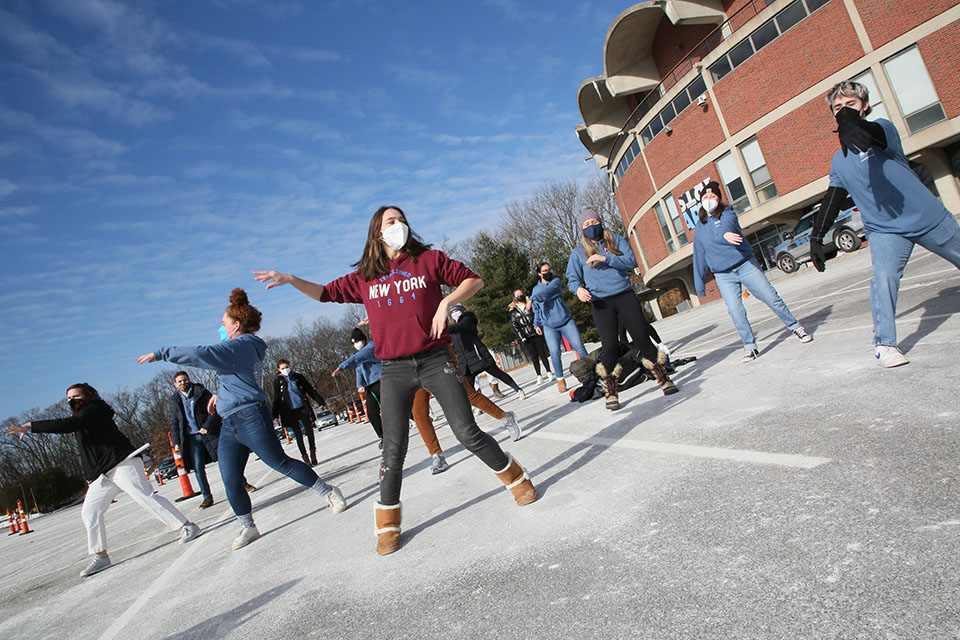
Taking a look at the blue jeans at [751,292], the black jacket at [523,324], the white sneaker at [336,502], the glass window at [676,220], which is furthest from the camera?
the glass window at [676,220]

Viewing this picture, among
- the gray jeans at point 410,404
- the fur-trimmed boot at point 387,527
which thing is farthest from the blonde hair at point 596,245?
the fur-trimmed boot at point 387,527

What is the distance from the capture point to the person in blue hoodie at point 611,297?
18.3 feet

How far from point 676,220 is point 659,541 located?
32.3 m

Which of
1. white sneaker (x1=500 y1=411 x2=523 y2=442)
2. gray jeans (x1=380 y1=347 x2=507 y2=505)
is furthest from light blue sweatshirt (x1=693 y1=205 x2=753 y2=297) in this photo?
gray jeans (x1=380 y1=347 x2=507 y2=505)

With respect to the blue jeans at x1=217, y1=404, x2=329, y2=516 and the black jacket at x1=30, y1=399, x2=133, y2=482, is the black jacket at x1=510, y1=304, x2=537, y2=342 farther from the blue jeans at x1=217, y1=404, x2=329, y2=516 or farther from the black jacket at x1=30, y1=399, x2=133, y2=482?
the black jacket at x1=30, y1=399, x2=133, y2=482

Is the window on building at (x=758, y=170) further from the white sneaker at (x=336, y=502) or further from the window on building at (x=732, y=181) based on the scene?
the white sneaker at (x=336, y=502)

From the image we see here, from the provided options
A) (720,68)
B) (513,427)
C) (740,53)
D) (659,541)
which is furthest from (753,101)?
(659,541)

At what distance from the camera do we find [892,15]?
20.7 m

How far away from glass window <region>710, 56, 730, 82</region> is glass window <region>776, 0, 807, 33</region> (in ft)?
9.35

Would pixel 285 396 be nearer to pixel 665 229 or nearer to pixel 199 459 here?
pixel 199 459

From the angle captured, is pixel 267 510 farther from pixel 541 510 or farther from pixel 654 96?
pixel 654 96

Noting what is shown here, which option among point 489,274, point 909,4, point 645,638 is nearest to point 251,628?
point 645,638

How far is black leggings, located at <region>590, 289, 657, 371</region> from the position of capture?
5586 millimetres

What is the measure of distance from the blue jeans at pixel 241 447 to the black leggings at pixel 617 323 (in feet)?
11.2
